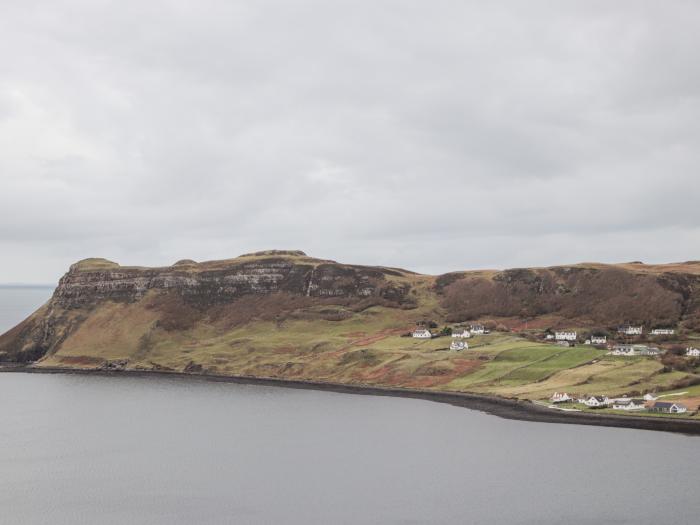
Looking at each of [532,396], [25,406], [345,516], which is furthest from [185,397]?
[345,516]

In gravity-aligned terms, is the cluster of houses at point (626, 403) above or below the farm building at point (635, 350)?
below

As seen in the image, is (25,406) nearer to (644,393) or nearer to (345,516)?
(345,516)

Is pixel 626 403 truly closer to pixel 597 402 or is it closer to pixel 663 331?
pixel 597 402

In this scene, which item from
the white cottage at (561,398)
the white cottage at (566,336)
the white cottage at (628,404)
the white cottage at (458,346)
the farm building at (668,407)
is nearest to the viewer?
the farm building at (668,407)

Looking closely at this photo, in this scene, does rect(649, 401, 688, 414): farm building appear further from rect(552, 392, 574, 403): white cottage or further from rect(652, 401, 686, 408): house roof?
rect(552, 392, 574, 403): white cottage

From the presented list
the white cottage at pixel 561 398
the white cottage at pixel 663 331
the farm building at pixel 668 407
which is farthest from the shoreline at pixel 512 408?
the white cottage at pixel 663 331

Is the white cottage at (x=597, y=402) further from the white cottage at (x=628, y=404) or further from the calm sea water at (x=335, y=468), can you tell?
the calm sea water at (x=335, y=468)

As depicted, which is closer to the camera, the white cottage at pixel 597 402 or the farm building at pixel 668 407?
the farm building at pixel 668 407
